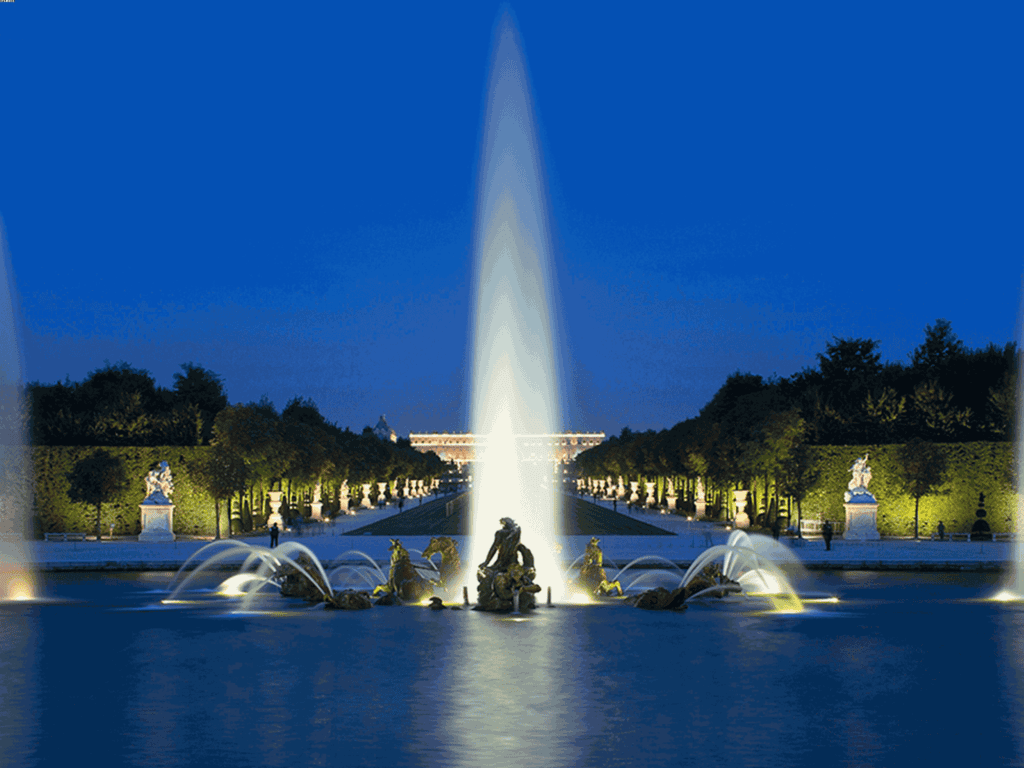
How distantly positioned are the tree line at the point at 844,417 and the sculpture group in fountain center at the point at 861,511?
364 centimetres

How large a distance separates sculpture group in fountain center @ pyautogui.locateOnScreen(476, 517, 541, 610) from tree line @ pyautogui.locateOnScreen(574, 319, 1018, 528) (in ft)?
104

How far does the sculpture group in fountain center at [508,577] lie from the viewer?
26.3m

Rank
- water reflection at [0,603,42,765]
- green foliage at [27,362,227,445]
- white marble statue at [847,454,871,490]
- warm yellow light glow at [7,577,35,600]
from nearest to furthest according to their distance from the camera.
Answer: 1. water reflection at [0,603,42,765]
2. warm yellow light glow at [7,577,35,600]
3. white marble statue at [847,454,871,490]
4. green foliage at [27,362,227,445]

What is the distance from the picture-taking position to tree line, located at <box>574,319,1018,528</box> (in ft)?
193

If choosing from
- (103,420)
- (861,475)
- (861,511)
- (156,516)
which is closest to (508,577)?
(861,511)

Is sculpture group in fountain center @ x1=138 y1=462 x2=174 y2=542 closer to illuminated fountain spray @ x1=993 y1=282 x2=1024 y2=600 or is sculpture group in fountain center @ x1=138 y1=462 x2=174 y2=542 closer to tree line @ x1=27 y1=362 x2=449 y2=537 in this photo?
tree line @ x1=27 y1=362 x2=449 y2=537

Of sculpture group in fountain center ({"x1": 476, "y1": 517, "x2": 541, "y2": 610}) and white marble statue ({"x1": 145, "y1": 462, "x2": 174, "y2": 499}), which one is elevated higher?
white marble statue ({"x1": 145, "y1": 462, "x2": 174, "y2": 499})

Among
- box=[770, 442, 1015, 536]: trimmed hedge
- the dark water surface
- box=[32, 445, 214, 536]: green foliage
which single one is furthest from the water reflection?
box=[770, 442, 1015, 536]: trimmed hedge

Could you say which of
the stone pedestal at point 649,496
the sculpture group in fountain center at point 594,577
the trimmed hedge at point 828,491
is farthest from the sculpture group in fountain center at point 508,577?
the stone pedestal at point 649,496

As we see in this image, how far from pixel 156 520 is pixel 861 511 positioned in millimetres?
32141

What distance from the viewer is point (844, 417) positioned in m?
69.9

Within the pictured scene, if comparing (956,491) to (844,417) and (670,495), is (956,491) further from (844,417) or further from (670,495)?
(670,495)

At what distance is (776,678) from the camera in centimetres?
1797

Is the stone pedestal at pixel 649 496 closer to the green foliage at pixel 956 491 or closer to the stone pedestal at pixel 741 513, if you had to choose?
the stone pedestal at pixel 741 513
